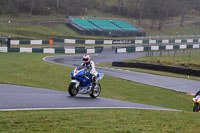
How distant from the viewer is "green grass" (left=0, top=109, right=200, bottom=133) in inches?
301

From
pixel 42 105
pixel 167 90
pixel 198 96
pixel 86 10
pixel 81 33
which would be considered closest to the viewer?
pixel 42 105

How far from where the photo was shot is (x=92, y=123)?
27.9 ft

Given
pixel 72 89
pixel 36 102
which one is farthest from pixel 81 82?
pixel 36 102

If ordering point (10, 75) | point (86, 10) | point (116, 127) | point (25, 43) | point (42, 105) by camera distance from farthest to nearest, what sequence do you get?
point (86, 10), point (25, 43), point (10, 75), point (42, 105), point (116, 127)

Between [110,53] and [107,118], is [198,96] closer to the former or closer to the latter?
[107,118]

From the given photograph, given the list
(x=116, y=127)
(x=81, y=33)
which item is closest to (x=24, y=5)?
(x=81, y=33)

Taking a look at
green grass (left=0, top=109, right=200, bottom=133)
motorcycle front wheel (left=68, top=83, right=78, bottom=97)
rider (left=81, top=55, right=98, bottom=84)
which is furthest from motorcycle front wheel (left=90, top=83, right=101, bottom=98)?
green grass (left=0, top=109, right=200, bottom=133)

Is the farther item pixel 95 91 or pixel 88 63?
pixel 95 91

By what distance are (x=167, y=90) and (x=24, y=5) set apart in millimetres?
60603

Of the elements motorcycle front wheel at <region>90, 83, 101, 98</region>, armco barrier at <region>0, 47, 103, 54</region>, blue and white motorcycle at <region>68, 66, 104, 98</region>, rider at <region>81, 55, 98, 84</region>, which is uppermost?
armco barrier at <region>0, 47, 103, 54</region>

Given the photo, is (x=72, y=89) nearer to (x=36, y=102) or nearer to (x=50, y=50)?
(x=36, y=102)

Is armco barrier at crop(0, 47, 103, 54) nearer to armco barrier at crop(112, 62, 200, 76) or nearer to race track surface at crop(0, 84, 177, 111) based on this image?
armco barrier at crop(112, 62, 200, 76)

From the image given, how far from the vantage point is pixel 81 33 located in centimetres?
6925

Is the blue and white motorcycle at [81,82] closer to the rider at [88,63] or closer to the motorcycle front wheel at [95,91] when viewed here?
the motorcycle front wheel at [95,91]
